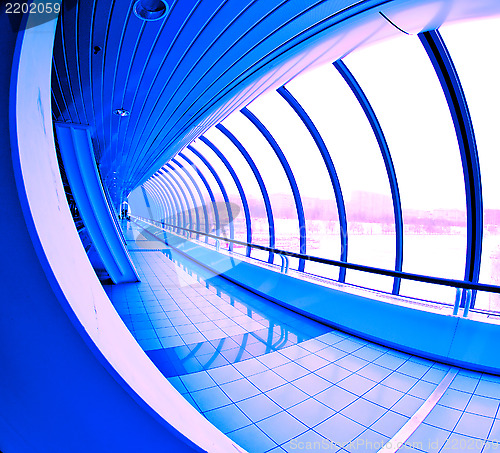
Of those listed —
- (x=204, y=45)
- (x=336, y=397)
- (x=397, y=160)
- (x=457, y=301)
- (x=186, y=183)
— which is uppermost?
(x=186, y=183)

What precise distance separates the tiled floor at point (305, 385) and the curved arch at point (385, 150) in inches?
92.4

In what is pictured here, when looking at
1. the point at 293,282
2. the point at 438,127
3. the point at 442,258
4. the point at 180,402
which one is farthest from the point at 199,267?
the point at 180,402

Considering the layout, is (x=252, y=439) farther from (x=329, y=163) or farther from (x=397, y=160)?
(x=329, y=163)

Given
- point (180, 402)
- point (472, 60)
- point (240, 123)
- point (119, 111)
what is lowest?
point (180, 402)

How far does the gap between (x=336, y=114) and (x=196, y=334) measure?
213 inches

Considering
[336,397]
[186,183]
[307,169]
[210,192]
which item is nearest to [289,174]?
[307,169]

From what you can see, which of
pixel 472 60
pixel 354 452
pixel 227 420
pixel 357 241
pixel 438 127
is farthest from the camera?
pixel 357 241

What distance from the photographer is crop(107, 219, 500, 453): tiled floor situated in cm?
220

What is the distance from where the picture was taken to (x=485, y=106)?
4.01 meters

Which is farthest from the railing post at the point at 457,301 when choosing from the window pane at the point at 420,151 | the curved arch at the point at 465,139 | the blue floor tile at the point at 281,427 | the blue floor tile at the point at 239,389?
the blue floor tile at the point at 239,389

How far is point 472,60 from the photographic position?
146 inches

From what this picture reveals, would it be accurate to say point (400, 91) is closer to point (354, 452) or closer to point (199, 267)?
point (354, 452)

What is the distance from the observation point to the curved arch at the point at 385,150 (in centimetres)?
459

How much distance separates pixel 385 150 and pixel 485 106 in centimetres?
150
